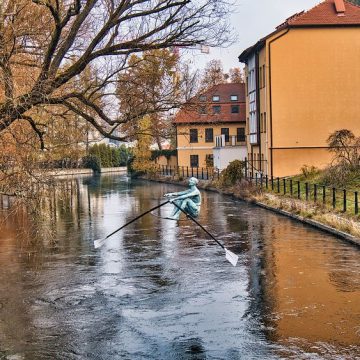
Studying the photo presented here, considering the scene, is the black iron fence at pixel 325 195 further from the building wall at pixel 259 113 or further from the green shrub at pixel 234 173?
the building wall at pixel 259 113

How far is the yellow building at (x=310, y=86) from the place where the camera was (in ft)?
143

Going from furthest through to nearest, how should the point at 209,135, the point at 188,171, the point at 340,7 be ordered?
1. the point at 209,135
2. the point at 188,171
3. the point at 340,7

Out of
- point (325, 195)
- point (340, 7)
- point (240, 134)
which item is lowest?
point (325, 195)

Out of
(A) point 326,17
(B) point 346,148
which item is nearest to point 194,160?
(A) point 326,17

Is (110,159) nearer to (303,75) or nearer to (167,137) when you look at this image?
(303,75)

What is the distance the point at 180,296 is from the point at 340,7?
35422 millimetres

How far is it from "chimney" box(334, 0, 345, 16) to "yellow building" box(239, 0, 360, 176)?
0.07 meters

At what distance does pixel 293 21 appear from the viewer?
43.4 m

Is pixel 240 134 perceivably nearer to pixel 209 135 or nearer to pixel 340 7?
pixel 209 135

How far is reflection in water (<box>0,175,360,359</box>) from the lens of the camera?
10.6m

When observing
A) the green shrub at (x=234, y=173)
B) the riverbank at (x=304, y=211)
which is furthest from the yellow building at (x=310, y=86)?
the riverbank at (x=304, y=211)

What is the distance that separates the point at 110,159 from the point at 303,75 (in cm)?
6578

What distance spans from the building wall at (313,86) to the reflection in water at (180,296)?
19840mm

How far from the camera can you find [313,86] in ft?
143
